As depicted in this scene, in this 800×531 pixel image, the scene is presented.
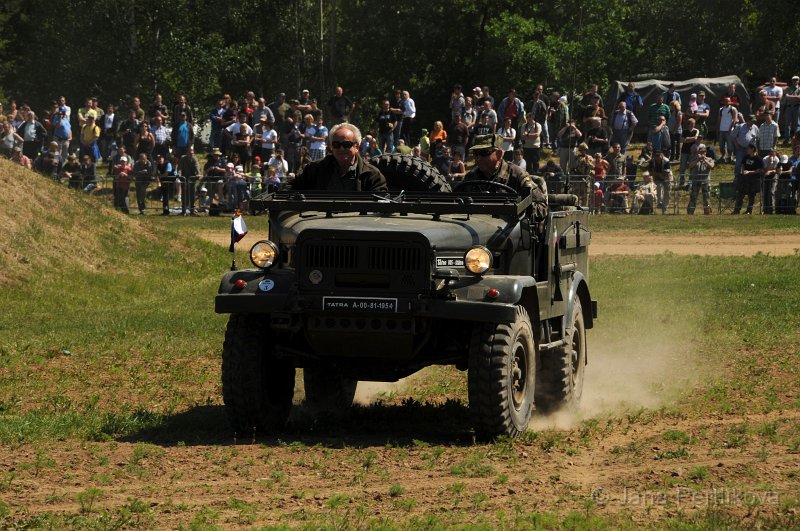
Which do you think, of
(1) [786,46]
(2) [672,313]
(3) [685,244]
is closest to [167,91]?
(1) [786,46]

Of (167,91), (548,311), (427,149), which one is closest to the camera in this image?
(548,311)

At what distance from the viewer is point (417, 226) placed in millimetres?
10258

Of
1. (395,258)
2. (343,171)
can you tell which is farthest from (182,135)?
(395,258)

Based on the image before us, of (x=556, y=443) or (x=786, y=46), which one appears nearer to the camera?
(x=556, y=443)

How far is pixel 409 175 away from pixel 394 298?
88.4 inches

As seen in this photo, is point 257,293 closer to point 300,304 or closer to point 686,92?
point 300,304

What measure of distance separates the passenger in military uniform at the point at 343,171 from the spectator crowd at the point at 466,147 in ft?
64.1

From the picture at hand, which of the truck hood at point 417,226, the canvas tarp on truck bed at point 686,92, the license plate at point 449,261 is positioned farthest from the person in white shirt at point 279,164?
the license plate at point 449,261

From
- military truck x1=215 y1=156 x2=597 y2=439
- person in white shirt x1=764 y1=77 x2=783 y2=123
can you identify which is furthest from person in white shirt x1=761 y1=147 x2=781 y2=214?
military truck x1=215 y1=156 x2=597 y2=439

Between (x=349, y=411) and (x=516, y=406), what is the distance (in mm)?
2296

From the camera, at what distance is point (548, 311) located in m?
11.2

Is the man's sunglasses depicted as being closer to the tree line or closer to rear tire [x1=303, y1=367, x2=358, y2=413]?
rear tire [x1=303, y1=367, x2=358, y2=413]

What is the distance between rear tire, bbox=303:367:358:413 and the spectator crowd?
19352 millimetres

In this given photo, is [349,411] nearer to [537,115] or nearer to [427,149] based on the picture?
[427,149]
